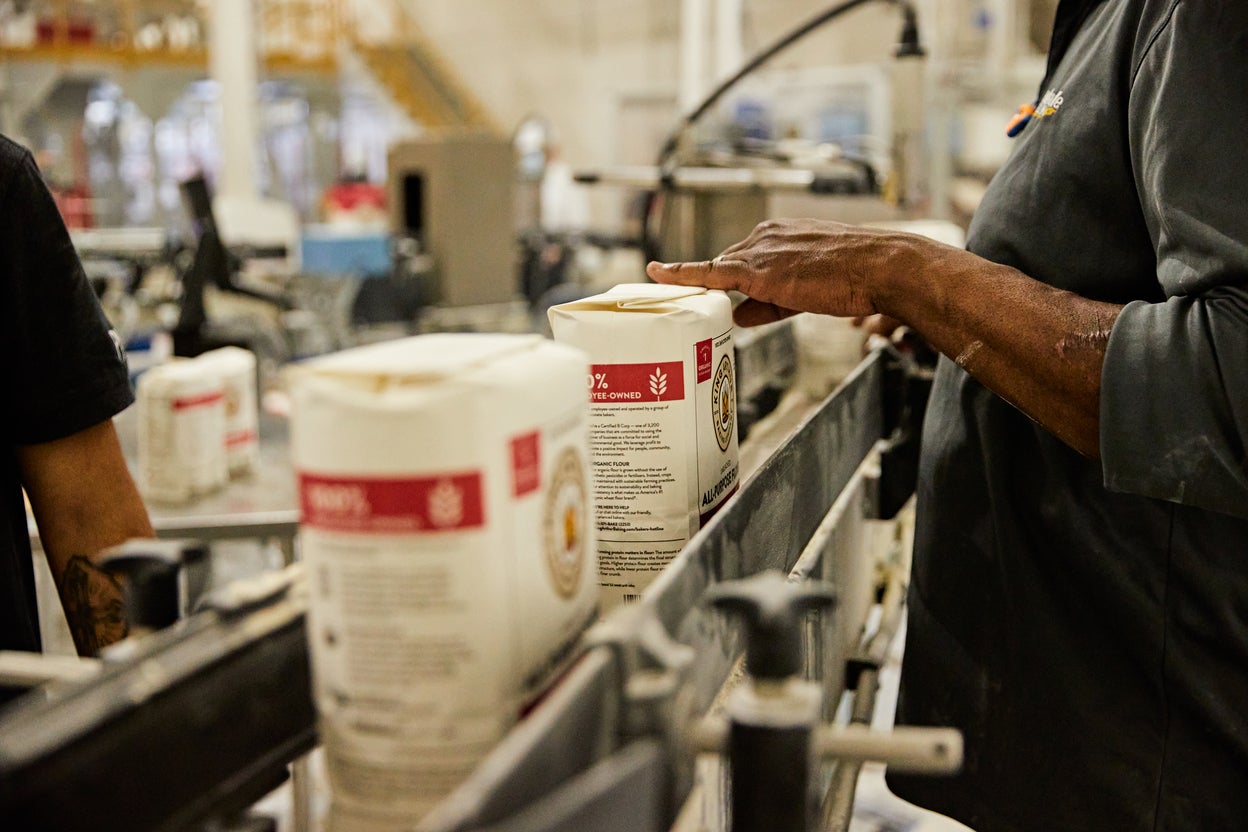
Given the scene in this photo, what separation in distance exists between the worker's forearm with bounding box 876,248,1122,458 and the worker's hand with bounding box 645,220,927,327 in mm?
22

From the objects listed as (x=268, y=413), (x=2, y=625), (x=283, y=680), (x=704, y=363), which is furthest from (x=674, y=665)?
(x=268, y=413)

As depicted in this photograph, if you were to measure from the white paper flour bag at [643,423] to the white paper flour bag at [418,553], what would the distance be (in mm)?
210

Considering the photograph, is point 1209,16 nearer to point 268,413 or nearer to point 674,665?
point 674,665

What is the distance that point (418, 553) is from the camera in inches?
20.2

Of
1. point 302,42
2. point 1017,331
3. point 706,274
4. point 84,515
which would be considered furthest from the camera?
point 302,42

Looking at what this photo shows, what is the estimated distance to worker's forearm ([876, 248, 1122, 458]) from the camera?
87 cm

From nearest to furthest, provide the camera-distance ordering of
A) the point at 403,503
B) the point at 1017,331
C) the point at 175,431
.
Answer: the point at 403,503
the point at 1017,331
the point at 175,431

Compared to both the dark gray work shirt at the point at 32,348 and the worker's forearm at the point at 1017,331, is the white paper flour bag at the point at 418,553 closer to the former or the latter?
the worker's forearm at the point at 1017,331

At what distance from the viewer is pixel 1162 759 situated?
1032 millimetres

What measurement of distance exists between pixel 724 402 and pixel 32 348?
0.65 metres

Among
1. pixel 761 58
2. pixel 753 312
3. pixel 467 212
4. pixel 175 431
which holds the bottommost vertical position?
pixel 175 431

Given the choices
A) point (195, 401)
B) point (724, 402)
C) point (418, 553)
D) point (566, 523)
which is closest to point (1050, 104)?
point (724, 402)

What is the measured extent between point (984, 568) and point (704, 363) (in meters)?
0.49

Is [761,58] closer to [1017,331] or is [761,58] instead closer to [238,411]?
[238,411]
